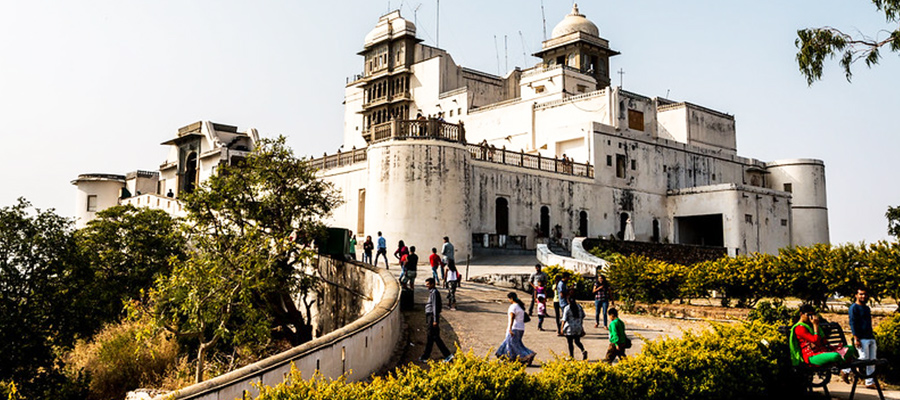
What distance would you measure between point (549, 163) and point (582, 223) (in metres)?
3.47

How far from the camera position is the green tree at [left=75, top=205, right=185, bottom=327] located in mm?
25000

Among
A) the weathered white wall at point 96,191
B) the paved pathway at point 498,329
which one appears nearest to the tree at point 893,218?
the paved pathway at point 498,329

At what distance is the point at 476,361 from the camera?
7.32 metres

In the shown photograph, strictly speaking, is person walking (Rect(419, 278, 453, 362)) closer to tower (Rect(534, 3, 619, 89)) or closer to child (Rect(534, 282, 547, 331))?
child (Rect(534, 282, 547, 331))

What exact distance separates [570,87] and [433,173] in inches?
708

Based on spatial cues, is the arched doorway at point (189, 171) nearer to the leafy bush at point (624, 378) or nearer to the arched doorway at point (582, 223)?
the arched doorway at point (582, 223)

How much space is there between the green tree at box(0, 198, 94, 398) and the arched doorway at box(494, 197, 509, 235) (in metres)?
17.9

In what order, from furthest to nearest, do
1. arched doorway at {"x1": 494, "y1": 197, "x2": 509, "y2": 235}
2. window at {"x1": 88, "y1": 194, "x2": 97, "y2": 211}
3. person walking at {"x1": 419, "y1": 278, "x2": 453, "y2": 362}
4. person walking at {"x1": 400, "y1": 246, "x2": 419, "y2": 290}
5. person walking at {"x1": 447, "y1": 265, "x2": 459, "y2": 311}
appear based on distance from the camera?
window at {"x1": 88, "y1": 194, "x2": 97, "y2": 211} → arched doorway at {"x1": 494, "y1": 197, "x2": 509, "y2": 235} → person walking at {"x1": 400, "y1": 246, "x2": 419, "y2": 290} → person walking at {"x1": 447, "y1": 265, "x2": 459, "y2": 311} → person walking at {"x1": 419, "y1": 278, "x2": 453, "y2": 362}

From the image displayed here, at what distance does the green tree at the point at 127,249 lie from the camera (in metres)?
25.0

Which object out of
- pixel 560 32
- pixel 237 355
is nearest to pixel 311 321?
pixel 237 355

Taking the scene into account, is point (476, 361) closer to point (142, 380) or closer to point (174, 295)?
point (174, 295)

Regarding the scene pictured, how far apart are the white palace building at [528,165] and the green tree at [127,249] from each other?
26.7 feet

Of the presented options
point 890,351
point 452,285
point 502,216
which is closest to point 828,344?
point 890,351

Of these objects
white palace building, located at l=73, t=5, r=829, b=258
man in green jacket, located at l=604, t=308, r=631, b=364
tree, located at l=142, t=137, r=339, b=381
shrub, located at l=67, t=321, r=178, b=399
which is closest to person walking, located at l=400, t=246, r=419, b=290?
tree, located at l=142, t=137, r=339, b=381
